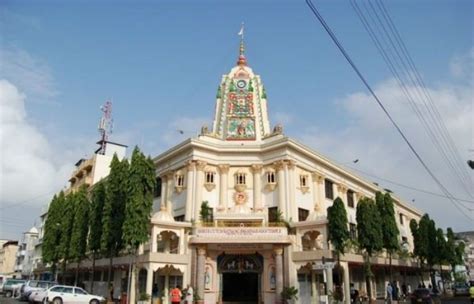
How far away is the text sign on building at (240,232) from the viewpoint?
30.6 meters

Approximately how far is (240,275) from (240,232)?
14.0 ft

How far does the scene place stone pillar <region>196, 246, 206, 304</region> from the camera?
29844 mm

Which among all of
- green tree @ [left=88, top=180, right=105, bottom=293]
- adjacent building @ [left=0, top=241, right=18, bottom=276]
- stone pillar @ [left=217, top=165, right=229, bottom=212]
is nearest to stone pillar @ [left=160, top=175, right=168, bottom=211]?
green tree @ [left=88, top=180, right=105, bottom=293]

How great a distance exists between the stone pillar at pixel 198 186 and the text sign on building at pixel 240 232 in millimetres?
2547

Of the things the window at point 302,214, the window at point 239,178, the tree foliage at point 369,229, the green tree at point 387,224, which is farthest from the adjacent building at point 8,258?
the green tree at point 387,224

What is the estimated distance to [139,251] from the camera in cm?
3098

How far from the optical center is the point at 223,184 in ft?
116

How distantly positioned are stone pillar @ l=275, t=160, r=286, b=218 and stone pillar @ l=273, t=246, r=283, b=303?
10.0 ft

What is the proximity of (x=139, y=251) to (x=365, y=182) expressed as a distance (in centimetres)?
2747

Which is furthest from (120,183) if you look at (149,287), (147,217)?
(149,287)

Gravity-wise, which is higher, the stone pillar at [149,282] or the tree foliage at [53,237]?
the tree foliage at [53,237]

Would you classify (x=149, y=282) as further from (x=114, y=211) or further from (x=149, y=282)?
(x=114, y=211)

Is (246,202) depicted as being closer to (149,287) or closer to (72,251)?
(149,287)

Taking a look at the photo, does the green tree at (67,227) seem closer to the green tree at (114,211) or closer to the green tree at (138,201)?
the green tree at (114,211)
